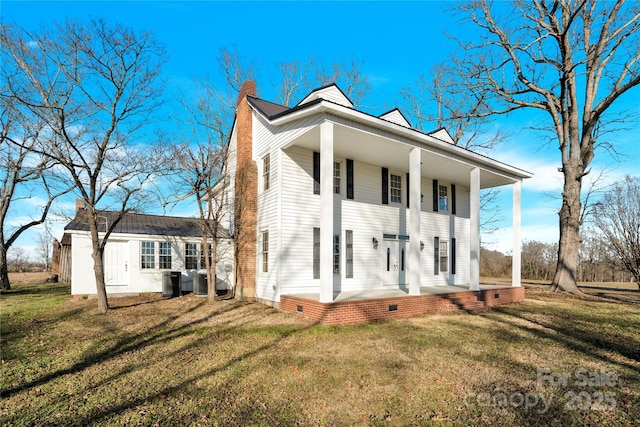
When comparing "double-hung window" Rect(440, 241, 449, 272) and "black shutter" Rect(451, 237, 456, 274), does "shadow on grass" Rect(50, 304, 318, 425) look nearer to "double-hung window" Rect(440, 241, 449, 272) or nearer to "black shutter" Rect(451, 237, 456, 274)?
"double-hung window" Rect(440, 241, 449, 272)

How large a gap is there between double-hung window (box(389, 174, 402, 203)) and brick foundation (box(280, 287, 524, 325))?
4.58 m

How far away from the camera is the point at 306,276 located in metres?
11.5

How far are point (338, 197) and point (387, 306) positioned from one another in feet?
14.9

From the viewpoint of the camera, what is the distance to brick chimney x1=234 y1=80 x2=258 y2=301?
12.4 metres

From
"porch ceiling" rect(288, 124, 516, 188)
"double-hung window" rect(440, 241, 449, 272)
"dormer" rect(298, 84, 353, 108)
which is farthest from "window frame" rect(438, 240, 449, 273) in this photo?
"dormer" rect(298, 84, 353, 108)

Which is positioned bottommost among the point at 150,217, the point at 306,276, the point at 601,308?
the point at 601,308

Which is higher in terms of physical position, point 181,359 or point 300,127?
point 300,127

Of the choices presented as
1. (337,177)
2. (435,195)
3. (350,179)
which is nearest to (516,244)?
(435,195)

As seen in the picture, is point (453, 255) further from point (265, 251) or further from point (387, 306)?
point (265, 251)

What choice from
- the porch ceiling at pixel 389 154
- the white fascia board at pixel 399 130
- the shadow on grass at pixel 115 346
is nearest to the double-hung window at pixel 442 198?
the porch ceiling at pixel 389 154

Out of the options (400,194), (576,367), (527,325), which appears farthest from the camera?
(400,194)

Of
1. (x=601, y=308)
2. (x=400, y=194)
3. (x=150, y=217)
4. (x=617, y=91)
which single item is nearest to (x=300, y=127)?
(x=400, y=194)

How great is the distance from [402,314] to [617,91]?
14534 mm

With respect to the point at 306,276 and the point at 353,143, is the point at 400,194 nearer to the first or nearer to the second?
the point at 353,143
